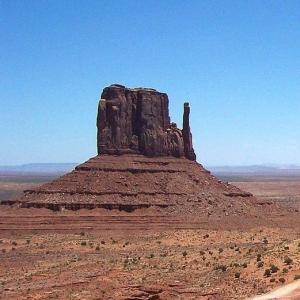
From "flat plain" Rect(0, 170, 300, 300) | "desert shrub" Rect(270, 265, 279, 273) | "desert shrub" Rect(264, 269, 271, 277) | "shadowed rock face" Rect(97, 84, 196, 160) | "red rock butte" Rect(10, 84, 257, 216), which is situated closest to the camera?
"desert shrub" Rect(264, 269, 271, 277)

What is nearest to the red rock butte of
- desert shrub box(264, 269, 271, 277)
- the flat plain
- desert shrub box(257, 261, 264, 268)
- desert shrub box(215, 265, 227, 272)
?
the flat plain

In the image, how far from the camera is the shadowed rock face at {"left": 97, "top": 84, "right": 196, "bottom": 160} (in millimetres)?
75438

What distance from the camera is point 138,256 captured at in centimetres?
4962

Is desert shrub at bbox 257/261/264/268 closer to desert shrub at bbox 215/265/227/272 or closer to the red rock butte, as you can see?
desert shrub at bbox 215/265/227/272

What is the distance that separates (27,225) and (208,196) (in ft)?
68.1

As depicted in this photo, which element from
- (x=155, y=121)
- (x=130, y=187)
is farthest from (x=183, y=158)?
(x=130, y=187)

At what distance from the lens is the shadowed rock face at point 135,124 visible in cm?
7544

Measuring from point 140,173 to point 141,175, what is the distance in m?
0.40

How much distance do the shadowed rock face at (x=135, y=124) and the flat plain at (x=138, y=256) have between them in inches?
427

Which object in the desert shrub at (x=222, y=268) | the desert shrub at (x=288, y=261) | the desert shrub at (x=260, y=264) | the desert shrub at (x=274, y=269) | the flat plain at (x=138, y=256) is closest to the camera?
the desert shrub at (x=274, y=269)

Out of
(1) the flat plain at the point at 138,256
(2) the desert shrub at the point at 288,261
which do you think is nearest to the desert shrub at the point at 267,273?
(1) the flat plain at the point at 138,256

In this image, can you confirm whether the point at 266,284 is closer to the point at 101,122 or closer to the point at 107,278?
the point at 107,278

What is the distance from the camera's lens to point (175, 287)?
106 ft

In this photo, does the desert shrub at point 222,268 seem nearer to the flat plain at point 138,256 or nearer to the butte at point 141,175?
the flat plain at point 138,256
